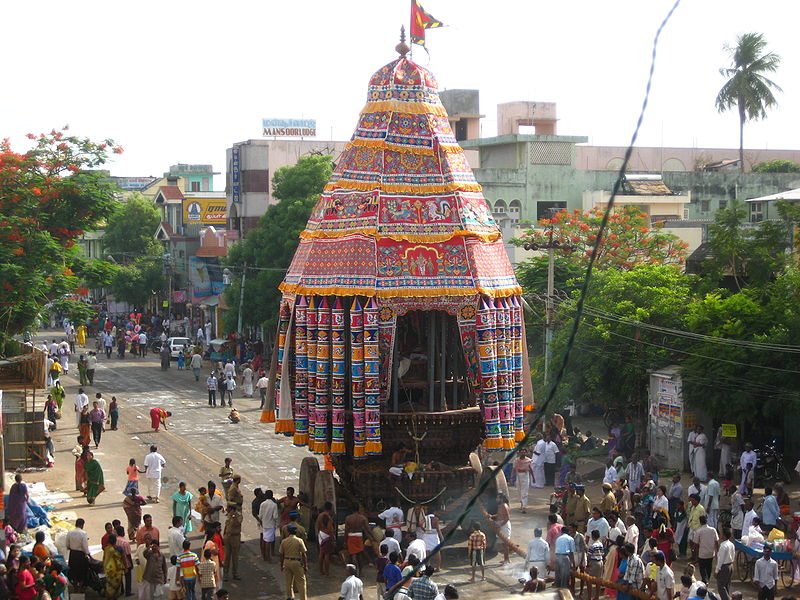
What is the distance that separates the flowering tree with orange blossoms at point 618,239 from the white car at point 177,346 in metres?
13.8

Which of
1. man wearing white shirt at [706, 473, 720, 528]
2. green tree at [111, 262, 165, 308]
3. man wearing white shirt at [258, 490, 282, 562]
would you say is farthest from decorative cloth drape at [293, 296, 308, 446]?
green tree at [111, 262, 165, 308]

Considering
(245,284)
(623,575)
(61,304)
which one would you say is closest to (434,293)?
(623,575)

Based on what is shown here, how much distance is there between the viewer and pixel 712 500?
17.8 metres

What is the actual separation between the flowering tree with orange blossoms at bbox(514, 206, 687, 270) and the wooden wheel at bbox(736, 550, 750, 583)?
16733 millimetres

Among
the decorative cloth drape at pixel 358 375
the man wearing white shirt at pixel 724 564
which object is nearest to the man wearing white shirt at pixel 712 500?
the man wearing white shirt at pixel 724 564

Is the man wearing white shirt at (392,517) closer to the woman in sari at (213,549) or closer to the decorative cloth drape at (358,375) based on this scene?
the decorative cloth drape at (358,375)

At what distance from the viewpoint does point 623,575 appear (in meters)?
14.2

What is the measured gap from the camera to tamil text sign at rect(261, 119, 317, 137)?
206 ft

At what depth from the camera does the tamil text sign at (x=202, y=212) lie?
2667 inches

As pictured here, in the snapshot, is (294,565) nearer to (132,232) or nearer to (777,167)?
(777,167)

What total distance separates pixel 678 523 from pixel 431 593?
19.9 ft

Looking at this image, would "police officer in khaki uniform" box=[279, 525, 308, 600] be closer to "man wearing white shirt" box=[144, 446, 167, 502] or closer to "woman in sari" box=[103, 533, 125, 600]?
Answer: "woman in sari" box=[103, 533, 125, 600]

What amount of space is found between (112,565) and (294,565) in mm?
2461

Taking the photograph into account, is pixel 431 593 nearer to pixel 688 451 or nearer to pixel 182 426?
pixel 688 451
